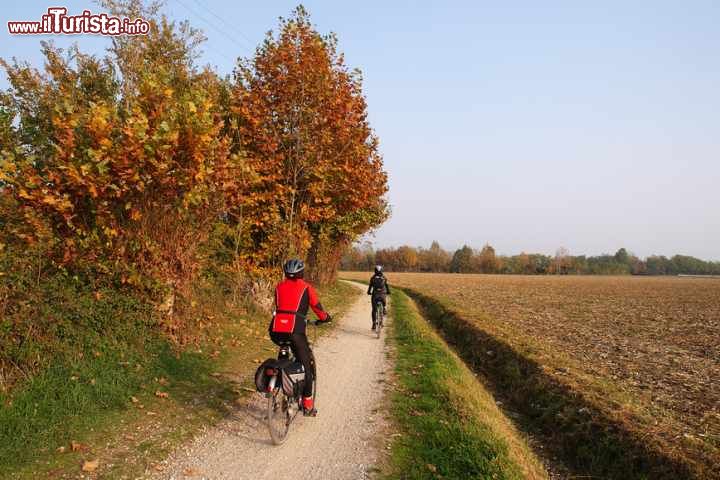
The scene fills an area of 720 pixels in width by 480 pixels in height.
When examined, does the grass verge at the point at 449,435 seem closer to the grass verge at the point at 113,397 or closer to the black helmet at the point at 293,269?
the black helmet at the point at 293,269

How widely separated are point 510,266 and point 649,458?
160123mm

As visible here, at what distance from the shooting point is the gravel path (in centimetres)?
550

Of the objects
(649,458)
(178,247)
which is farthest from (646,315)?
(178,247)

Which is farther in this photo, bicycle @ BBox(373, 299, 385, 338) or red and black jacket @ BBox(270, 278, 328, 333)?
bicycle @ BBox(373, 299, 385, 338)

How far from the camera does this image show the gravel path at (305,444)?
5504mm

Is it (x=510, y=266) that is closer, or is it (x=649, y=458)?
(x=649, y=458)

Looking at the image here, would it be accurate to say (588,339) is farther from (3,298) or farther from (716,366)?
(3,298)

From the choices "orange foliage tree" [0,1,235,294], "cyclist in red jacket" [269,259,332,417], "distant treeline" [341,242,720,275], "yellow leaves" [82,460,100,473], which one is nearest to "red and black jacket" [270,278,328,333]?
"cyclist in red jacket" [269,259,332,417]

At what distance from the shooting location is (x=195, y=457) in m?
5.81

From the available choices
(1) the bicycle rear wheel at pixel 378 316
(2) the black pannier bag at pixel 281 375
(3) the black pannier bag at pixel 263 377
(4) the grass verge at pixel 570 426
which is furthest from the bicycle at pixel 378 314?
(3) the black pannier bag at pixel 263 377

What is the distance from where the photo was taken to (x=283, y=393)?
6.27m

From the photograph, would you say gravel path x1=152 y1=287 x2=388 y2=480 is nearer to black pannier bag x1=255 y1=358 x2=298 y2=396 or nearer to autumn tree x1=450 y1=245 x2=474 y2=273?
black pannier bag x1=255 y1=358 x2=298 y2=396

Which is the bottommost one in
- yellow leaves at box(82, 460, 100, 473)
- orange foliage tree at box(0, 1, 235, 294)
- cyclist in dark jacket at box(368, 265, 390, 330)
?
yellow leaves at box(82, 460, 100, 473)

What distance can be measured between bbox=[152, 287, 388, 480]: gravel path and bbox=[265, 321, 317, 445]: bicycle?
0.22 m
